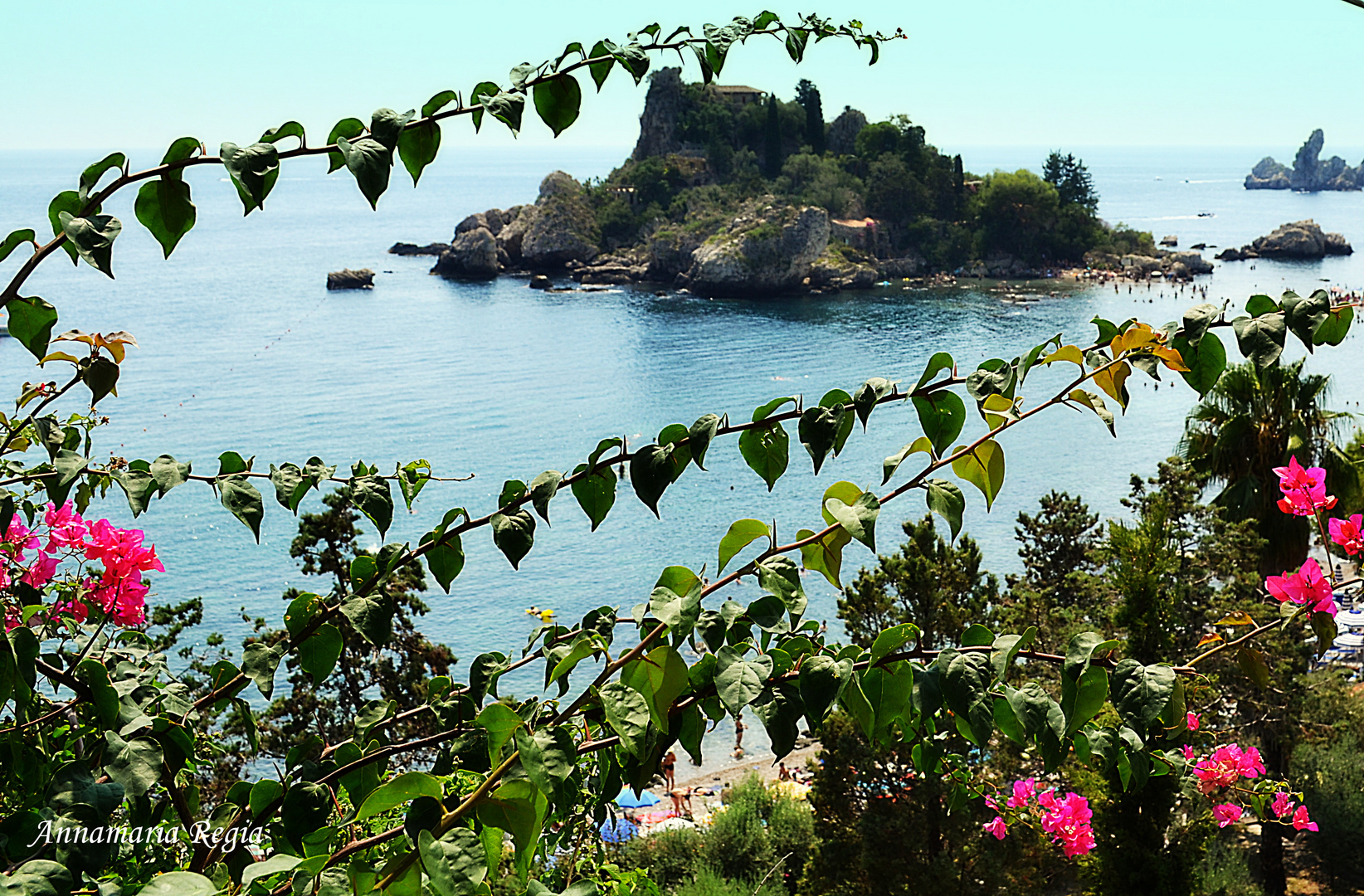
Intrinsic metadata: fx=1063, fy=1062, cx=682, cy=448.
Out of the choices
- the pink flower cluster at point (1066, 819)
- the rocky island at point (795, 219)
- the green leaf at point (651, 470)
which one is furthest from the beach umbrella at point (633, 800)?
the rocky island at point (795, 219)

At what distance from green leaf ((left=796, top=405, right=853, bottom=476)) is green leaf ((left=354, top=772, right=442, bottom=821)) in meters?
0.65

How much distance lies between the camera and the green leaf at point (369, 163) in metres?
1.28

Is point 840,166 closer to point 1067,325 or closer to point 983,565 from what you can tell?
point 1067,325

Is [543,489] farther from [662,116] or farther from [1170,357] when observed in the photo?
[662,116]

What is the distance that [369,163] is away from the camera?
1.29 m

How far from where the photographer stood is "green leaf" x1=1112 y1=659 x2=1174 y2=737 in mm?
1166

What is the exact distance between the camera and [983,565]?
2953cm

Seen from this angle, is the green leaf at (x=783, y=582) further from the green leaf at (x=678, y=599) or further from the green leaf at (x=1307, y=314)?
the green leaf at (x=1307, y=314)

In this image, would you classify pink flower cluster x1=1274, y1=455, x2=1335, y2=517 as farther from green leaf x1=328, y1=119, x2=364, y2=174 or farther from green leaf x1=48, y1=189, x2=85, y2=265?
green leaf x1=48, y1=189, x2=85, y2=265

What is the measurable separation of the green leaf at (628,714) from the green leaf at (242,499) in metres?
0.60

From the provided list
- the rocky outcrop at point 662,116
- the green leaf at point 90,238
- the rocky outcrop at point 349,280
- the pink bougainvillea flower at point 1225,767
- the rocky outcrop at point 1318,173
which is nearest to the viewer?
the green leaf at point 90,238

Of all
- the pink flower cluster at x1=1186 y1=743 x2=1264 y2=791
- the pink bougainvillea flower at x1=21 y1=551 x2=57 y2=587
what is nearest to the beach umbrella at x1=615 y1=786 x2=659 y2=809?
the pink flower cluster at x1=1186 y1=743 x2=1264 y2=791

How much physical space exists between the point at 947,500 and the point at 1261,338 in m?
0.46

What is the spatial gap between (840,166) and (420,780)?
85.1 m
